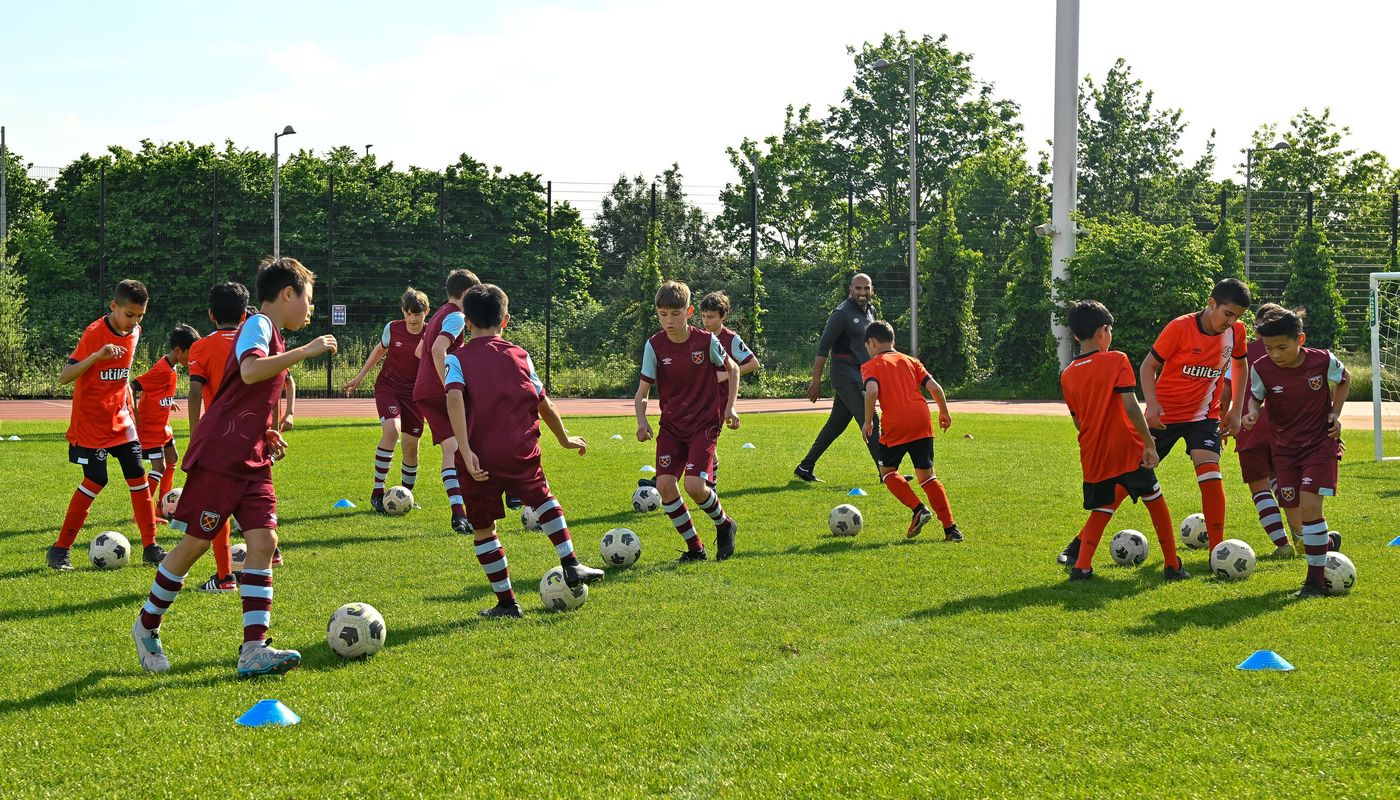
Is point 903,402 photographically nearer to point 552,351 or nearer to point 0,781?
point 0,781

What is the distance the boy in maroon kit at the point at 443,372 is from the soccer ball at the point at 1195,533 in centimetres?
529

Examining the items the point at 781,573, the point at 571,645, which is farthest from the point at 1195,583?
the point at 571,645

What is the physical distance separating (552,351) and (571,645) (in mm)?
25574

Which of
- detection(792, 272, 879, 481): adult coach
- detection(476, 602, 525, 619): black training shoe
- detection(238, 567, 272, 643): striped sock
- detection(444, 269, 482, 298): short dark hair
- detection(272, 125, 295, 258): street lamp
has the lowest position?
detection(476, 602, 525, 619): black training shoe

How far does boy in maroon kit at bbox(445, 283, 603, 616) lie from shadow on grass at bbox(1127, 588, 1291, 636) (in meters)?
3.15

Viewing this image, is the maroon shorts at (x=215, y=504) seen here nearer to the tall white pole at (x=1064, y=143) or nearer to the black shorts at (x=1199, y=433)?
the black shorts at (x=1199, y=433)

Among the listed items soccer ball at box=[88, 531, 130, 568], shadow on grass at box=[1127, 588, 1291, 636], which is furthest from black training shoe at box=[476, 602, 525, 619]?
shadow on grass at box=[1127, 588, 1291, 636]

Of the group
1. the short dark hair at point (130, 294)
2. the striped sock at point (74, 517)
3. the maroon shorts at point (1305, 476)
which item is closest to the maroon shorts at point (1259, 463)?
the maroon shorts at point (1305, 476)

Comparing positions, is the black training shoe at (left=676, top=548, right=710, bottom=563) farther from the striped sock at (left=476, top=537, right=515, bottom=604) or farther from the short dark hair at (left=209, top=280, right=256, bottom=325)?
the short dark hair at (left=209, top=280, right=256, bottom=325)

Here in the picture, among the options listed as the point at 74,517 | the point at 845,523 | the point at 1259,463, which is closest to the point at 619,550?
the point at 845,523

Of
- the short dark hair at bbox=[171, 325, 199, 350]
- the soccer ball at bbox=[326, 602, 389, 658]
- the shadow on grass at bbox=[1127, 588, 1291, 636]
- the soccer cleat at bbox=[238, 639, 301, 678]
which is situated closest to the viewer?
the soccer cleat at bbox=[238, 639, 301, 678]

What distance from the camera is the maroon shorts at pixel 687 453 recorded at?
27.8 feet

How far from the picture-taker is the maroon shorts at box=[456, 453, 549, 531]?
21.4ft

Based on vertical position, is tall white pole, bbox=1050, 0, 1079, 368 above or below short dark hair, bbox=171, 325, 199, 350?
above
